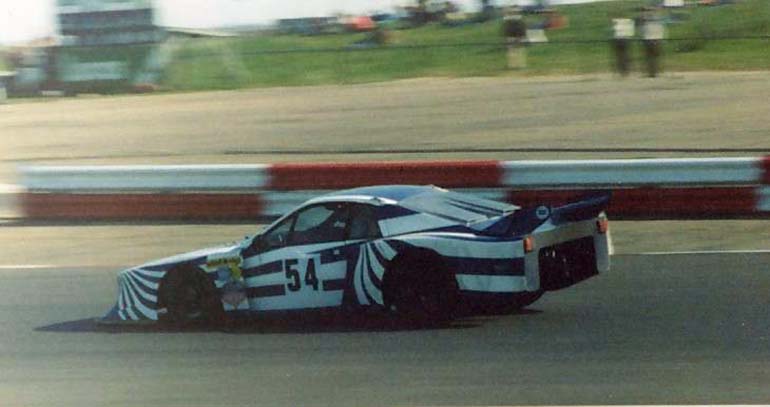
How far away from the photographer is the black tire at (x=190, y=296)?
10203mm

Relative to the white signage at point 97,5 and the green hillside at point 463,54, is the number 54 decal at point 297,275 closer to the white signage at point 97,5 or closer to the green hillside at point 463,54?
the green hillside at point 463,54

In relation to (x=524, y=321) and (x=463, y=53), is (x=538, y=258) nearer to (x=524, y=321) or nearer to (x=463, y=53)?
(x=524, y=321)

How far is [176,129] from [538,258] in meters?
18.7

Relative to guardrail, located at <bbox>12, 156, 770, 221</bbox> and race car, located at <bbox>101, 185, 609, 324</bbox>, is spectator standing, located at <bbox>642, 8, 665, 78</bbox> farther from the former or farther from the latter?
race car, located at <bbox>101, 185, 609, 324</bbox>

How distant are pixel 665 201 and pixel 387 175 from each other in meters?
3.03

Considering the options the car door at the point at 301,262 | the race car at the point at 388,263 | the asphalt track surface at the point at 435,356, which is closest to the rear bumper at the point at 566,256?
the race car at the point at 388,263

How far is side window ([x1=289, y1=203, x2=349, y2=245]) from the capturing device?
9.87 meters

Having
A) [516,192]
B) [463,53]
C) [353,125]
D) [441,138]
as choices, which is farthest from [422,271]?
[463,53]

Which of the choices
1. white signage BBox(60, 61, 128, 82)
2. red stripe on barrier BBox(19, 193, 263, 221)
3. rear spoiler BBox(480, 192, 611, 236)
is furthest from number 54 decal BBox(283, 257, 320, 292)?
white signage BBox(60, 61, 128, 82)

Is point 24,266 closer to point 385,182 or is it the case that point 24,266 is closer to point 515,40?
point 385,182

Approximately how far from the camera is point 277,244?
10031 millimetres

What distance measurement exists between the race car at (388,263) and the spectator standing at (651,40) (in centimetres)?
1901

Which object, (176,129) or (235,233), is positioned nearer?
(235,233)

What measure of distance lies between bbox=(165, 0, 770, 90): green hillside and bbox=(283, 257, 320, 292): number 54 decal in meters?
23.0
